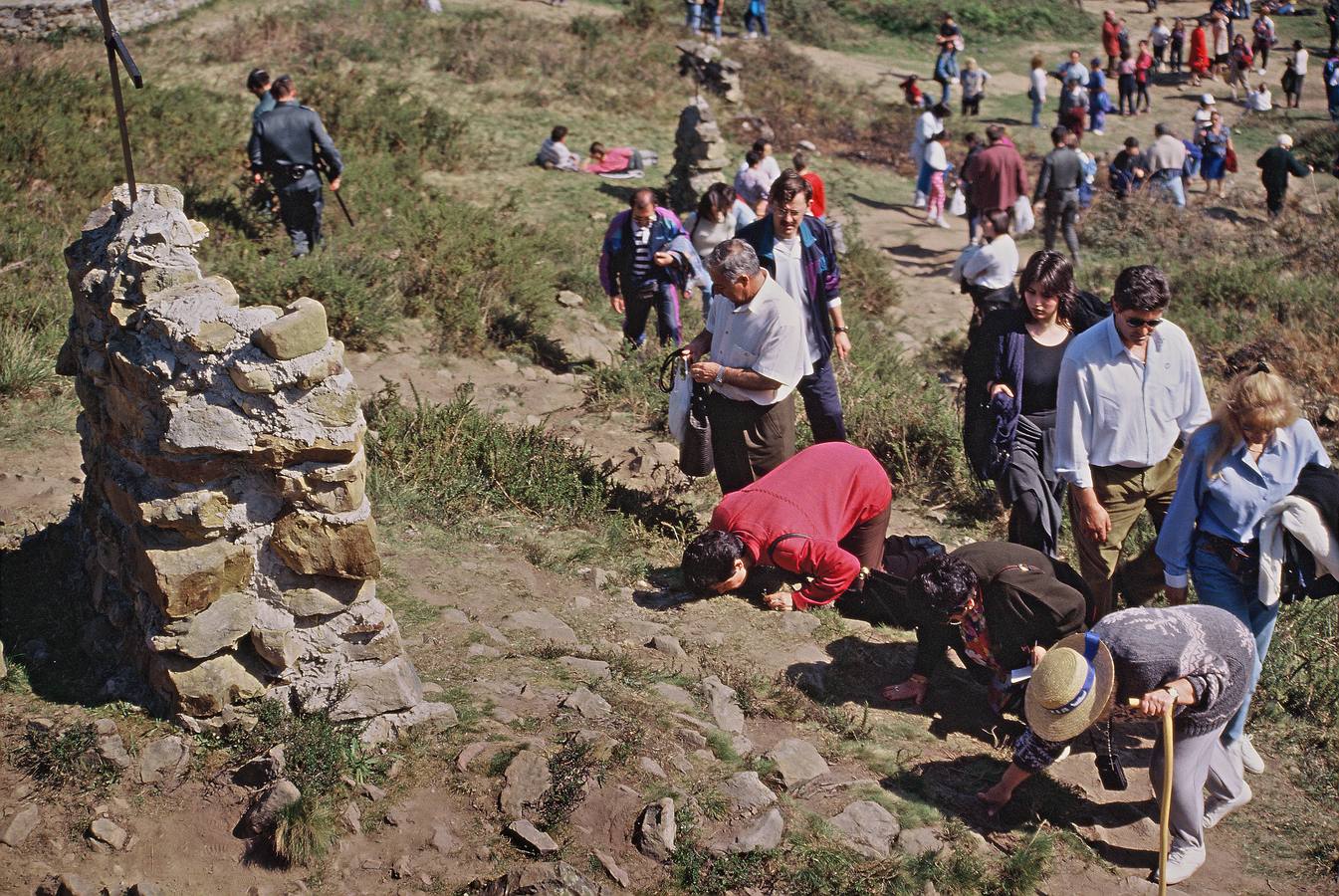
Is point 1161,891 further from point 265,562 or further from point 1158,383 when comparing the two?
point 265,562

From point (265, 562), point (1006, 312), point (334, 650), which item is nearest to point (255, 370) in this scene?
point (265, 562)

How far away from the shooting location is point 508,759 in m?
4.06

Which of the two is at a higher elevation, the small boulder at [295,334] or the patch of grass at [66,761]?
the small boulder at [295,334]

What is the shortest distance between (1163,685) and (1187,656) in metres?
0.13

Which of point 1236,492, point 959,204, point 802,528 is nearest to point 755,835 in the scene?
point 802,528

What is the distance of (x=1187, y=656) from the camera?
12.8ft

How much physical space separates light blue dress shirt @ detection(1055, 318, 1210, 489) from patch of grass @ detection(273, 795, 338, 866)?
3156 millimetres

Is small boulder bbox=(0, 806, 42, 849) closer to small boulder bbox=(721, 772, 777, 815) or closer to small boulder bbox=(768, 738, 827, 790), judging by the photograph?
small boulder bbox=(721, 772, 777, 815)

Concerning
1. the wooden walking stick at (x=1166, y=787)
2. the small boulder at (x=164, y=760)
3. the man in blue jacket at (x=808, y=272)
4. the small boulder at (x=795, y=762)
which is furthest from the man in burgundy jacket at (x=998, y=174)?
the small boulder at (x=164, y=760)

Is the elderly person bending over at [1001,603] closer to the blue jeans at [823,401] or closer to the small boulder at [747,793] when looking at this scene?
the small boulder at [747,793]

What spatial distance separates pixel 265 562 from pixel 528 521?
2.29 metres

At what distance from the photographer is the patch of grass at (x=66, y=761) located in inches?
151

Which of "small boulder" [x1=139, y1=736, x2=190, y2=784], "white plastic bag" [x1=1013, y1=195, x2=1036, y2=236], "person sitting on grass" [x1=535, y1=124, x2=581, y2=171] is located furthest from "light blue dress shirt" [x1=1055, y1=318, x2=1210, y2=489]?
"person sitting on grass" [x1=535, y1=124, x2=581, y2=171]

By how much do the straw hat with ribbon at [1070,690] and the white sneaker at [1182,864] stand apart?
71 cm
